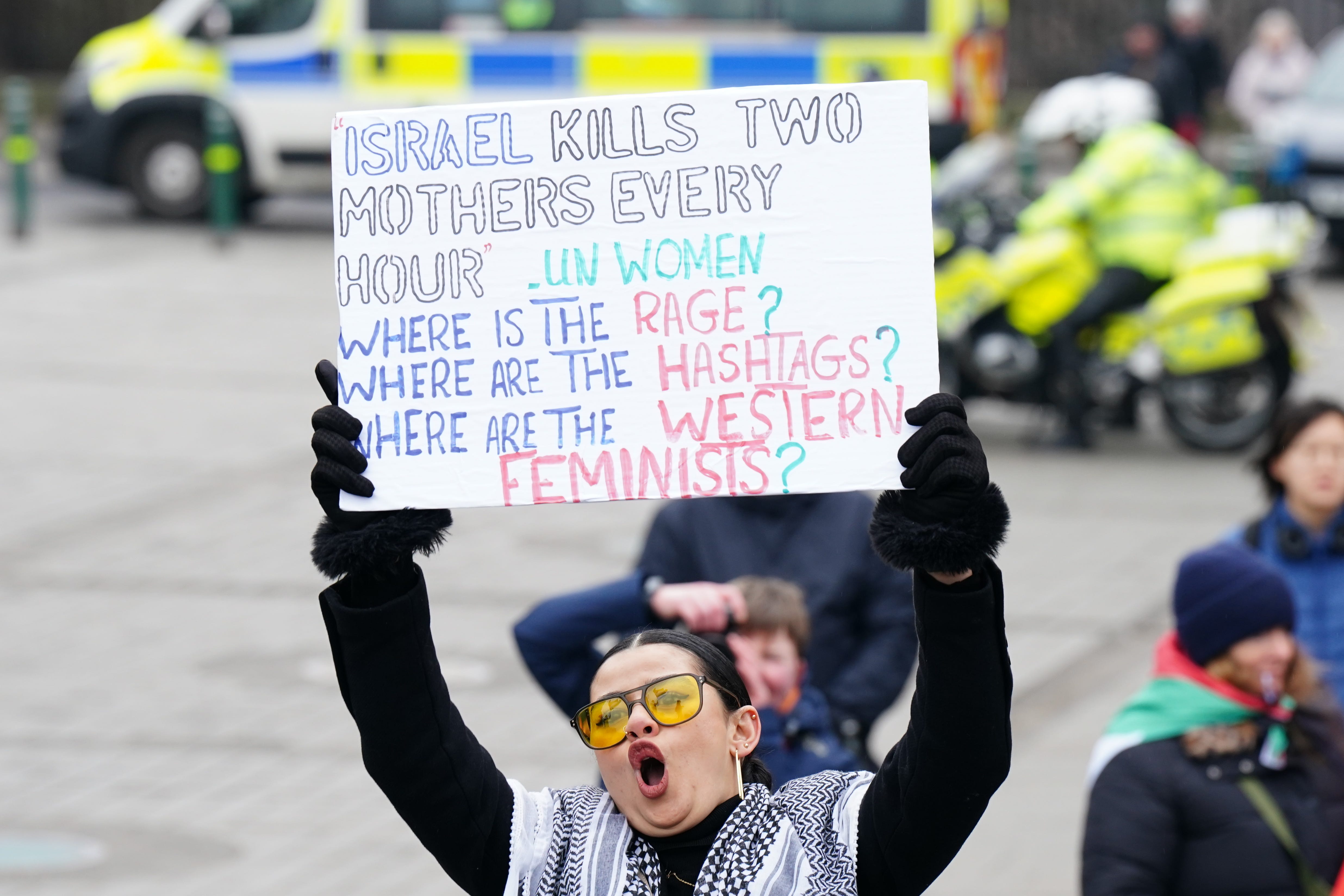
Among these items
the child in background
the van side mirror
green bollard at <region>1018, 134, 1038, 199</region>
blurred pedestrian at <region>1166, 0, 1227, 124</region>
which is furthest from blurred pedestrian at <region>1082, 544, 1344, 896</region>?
blurred pedestrian at <region>1166, 0, 1227, 124</region>

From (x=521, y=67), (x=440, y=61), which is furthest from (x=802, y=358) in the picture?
(x=440, y=61)

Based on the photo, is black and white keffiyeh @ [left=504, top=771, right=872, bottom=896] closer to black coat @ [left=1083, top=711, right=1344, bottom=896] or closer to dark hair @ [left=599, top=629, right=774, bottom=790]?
dark hair @ [left=599, top=629, right=774, bottom=790]

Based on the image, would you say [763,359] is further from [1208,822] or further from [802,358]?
[1208,822]

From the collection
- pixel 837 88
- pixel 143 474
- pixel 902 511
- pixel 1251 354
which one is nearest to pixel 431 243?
pixel 837 88

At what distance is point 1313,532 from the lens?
4.80 meters

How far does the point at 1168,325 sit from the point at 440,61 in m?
8.60

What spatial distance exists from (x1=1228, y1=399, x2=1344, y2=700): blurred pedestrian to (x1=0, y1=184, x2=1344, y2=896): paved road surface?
118cm

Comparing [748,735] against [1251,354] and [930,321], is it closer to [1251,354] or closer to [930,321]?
[930,321]

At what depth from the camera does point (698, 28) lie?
57.0 feet

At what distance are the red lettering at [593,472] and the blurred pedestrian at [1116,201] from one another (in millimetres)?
7846

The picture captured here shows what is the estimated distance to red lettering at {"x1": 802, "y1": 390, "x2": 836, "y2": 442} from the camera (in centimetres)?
277

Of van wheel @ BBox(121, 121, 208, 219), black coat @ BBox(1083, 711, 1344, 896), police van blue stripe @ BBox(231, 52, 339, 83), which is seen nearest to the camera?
black coat @ BBox(1083, 711, 1344, 896)

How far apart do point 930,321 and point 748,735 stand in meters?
0.59

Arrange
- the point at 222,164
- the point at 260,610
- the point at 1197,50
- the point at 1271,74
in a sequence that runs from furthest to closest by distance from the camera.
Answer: the point at 1197,50 < the point at 1271,74 < the point at 222,164 < the point at 260,610
